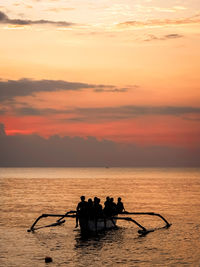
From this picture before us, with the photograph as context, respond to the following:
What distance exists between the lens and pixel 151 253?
29.6m

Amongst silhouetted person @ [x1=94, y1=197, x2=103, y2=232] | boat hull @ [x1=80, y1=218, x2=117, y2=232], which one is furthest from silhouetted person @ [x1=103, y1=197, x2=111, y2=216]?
silhouetted person @ [x1=94, y1=197, x2=103, y2=232]

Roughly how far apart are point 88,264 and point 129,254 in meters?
3.72

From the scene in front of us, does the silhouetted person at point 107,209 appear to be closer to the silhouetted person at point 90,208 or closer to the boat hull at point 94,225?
the boat hull at point 94,225

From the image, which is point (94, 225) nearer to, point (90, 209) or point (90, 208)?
point (90, 209)

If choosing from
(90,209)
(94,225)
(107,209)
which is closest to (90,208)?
(90,209)

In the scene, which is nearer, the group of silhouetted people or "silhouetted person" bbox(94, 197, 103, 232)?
the group of silhouetted people

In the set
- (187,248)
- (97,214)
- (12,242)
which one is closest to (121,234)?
(97,214)

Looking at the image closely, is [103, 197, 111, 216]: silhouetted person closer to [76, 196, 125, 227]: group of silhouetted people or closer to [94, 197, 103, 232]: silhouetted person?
[76, 196, 125, 227]: group of silhouetted people

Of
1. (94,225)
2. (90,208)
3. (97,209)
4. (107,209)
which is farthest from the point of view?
(107,209)

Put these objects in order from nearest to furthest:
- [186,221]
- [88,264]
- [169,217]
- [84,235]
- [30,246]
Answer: [88,264] < [30,246] < [84,235] < [186,221] < [169,217]

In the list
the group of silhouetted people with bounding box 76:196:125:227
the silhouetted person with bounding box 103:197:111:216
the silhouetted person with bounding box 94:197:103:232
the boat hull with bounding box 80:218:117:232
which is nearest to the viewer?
the group of silhouetted people with bounding box 76:196:125:227

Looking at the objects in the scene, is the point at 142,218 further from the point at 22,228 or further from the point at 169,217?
the point at 22,228

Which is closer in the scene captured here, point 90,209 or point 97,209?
point 90,209

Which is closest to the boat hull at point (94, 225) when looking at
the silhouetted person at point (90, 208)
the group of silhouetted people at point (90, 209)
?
the group of silhouetted people at point (90, 209)
